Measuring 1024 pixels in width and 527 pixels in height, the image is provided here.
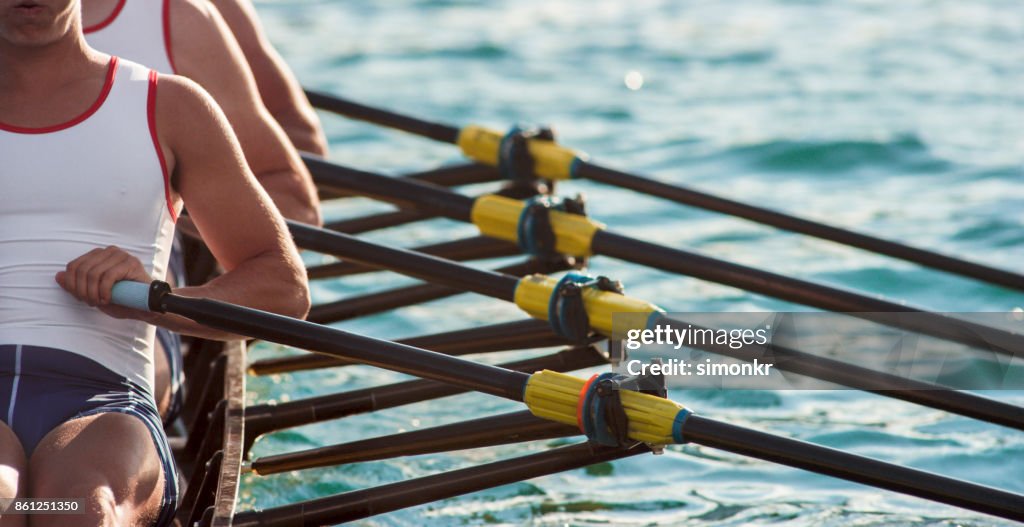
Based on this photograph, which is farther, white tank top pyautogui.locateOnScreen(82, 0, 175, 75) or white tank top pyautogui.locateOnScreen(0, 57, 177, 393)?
white tank top pyautogui.locateOnScreen(82, 0, 175, 75)

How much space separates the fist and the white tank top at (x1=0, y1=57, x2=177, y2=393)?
5cm

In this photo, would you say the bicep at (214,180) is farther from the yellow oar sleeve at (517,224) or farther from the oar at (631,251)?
the yellow oar sleeve at (517,224)

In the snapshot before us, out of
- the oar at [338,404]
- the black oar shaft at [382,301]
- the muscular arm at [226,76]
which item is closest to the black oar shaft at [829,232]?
the black oar shaft at [382,301]

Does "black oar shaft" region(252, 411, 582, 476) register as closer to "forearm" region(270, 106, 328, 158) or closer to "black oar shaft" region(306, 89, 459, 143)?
"forearm" region(270, 106, 328, 158)

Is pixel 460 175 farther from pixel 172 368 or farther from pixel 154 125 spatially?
pixel 154 125

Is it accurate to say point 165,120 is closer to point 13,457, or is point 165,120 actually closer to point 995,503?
point 13,457

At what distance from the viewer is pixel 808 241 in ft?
19.4

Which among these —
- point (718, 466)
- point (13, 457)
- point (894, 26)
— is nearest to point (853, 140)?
point (894, 26)

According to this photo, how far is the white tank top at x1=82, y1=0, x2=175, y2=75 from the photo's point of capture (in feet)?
9.95

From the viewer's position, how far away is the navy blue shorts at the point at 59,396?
2244 mm

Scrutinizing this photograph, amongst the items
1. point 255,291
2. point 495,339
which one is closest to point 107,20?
point 255,291

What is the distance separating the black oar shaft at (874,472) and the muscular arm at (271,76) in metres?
1.72

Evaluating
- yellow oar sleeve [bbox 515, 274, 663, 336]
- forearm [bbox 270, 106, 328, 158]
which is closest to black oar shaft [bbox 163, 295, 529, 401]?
yellow oar sleeve [bbox 515, 274, 663, 336]

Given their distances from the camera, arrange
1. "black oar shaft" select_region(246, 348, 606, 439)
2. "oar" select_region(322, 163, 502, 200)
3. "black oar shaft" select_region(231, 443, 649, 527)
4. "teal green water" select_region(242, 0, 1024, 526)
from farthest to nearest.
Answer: "oar" select_region(322, 163, 502, 200) < "teal green water" select_region(242, 0, 1024, 526) < "black oar shaft" select_region(246, 348, 606, 439) < "black oar shaft" select_region(231, 443, 649, 527)
